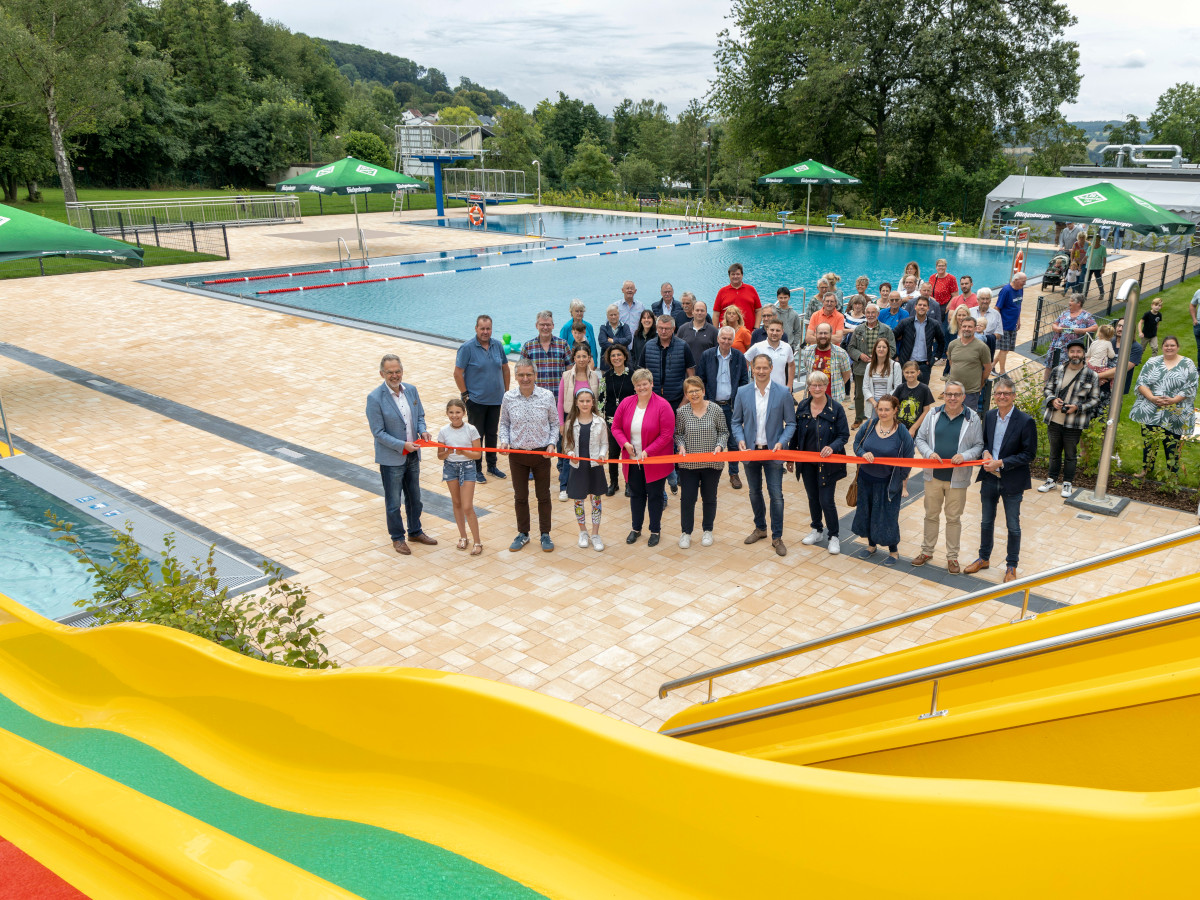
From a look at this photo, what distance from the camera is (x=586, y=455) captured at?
24.9ft

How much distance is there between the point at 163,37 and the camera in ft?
195

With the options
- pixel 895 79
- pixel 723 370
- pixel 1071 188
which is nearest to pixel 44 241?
pixel 723 370

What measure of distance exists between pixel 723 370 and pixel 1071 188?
29.1 m

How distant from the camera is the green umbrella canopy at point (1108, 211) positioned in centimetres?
1369

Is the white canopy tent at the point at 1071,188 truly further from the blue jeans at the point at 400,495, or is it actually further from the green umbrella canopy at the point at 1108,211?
the blue jeans at the point at 400,495

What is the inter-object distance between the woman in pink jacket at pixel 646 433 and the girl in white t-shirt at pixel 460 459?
1.35 metres

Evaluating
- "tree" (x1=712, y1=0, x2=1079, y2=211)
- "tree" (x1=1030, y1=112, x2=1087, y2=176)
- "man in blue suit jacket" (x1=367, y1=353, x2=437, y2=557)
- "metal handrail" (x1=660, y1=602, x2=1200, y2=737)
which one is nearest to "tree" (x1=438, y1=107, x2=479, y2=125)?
"tree" (x1=1030, y1=112, x2=1087, y2=176)

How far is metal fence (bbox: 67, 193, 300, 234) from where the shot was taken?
97.9ft

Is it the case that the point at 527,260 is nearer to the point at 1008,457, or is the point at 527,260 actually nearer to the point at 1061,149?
the point at 1008,457

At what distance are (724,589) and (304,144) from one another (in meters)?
64.1

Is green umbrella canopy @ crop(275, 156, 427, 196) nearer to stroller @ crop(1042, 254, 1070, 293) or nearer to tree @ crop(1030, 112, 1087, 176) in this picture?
stroller @ crop(1042, 254, 1070, 293)

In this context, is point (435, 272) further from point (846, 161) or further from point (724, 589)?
point (846, 161)

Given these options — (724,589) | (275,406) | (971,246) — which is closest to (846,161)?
(971,246)

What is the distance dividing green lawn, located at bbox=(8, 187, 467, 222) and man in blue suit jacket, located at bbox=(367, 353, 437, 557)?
38070 mm
